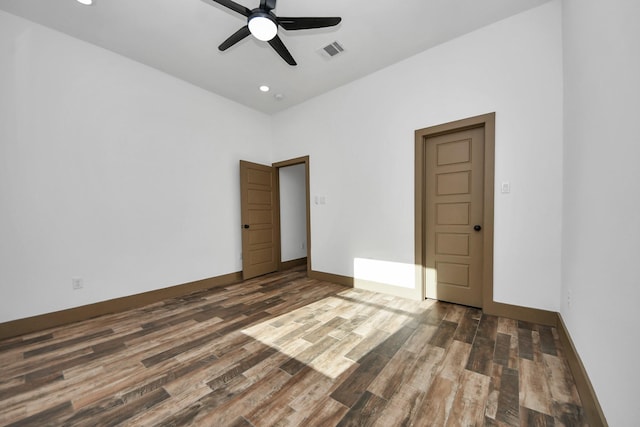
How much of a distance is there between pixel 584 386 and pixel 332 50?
381cm

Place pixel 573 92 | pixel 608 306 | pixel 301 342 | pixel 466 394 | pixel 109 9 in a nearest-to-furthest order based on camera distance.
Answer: pixel 608 306
pixel 466 394
pixel 573 92
pixel 301 342
pixel 109 9

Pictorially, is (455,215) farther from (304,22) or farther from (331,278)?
(304,22)

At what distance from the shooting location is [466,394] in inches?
60.4

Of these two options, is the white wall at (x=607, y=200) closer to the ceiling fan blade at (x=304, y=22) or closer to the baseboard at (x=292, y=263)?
the ceiling fan blade at (x=304, y=22)

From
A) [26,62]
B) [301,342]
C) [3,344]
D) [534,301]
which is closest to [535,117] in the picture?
[534,301]

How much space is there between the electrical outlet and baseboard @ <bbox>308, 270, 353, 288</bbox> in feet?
10.2

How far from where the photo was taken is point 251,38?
2826 millimetres

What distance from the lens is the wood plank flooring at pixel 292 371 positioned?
1408mm

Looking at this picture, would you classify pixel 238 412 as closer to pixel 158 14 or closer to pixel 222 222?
pixel 222 222

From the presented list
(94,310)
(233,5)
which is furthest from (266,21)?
(94,310)

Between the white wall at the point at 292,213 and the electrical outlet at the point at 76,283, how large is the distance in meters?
3.08

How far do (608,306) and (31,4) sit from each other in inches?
199

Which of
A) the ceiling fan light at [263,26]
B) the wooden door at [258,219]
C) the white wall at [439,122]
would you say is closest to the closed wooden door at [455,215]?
the white wall at [439,122]

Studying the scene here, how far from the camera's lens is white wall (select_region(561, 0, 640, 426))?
94cm
